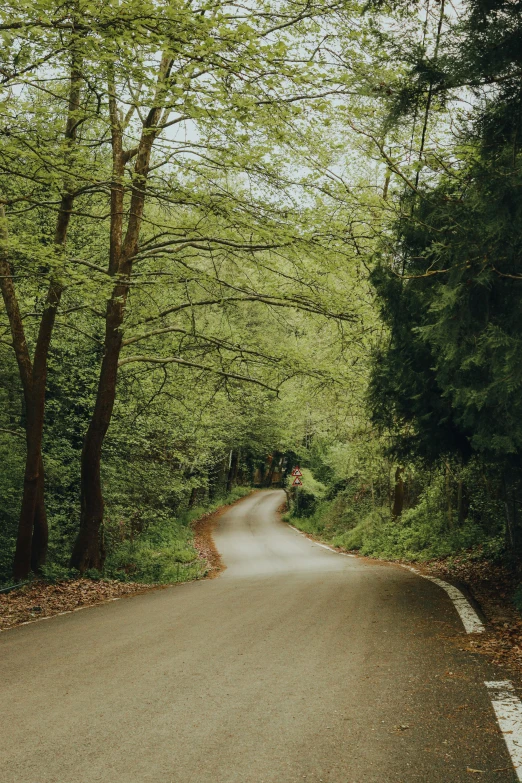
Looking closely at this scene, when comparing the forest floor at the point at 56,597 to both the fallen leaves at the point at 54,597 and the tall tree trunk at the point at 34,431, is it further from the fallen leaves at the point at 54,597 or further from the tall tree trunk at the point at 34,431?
the tall tree trunk at the point at 34,431

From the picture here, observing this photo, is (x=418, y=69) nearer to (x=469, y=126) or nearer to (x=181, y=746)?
(x=469, y=126)

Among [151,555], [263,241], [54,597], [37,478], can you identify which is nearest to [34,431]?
[37,478]

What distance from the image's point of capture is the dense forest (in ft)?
20.1

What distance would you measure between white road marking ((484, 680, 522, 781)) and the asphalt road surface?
0.06 meters

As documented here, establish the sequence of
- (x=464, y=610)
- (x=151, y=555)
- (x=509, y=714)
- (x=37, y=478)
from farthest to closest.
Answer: (x=151, y=555) < (x=37, y=478) < (x=464, y=610) < (x=509, y=714)

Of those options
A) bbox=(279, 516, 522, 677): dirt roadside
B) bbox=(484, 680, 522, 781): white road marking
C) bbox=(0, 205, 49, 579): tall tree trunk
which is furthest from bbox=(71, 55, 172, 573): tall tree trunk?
bbox=(484, 680, 522, 781): white road marking

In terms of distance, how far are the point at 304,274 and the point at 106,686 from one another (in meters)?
8.48

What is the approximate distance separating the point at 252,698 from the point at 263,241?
8176 mm

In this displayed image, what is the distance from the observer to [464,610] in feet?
25.7

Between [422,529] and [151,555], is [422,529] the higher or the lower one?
the higher one

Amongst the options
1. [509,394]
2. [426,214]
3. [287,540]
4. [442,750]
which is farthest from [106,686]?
[287,540]

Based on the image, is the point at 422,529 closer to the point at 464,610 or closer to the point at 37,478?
the point at 464,610

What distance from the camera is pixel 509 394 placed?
20.2 feet

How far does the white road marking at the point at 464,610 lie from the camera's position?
682 cm
